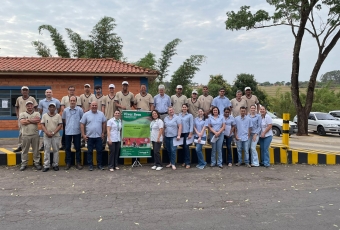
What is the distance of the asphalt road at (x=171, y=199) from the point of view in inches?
192

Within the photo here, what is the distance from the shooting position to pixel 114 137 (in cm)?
859

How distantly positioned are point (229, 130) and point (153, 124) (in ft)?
7.44

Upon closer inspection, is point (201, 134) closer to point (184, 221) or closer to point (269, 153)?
point (269, 153)

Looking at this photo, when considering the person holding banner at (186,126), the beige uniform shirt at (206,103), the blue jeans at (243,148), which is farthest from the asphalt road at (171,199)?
the beige uniform shirt at (206,103)

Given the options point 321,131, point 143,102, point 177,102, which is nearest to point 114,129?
point 143,102

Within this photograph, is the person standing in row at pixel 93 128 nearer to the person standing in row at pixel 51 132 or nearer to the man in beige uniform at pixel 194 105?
the person standing in row at pixel 51 132

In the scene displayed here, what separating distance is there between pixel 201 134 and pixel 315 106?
2897 cm

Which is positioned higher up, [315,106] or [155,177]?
[315,106]

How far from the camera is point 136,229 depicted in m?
4.61

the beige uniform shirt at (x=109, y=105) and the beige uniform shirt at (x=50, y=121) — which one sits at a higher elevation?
the beige uniform shirt at (x=109, y=105)

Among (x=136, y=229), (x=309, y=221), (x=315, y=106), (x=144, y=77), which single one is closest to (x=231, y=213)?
(x=309, y=221)

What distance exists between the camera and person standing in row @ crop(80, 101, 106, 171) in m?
8.41

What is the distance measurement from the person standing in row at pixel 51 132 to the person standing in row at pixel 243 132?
506cm

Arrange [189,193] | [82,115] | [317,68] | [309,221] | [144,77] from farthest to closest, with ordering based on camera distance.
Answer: [317,68]
[144,77]
[82,115]
[189,193]
[309,221]
